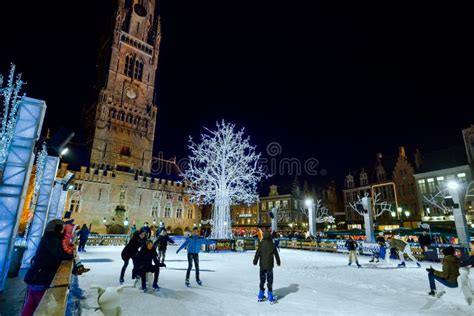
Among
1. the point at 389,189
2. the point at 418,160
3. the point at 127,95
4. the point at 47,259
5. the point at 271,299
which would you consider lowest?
the point at 271,299

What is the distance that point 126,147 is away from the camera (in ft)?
152

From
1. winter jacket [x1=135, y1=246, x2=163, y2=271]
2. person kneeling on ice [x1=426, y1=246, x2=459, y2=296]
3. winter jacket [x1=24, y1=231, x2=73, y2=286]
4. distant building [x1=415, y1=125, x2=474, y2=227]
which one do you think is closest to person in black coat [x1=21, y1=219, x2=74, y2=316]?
winter jacket [x1=24, y1=231, x2=73, y2=286]

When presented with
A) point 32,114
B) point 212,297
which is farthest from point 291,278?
point 32,114

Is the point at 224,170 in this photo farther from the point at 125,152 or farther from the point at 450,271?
the point at 125,152

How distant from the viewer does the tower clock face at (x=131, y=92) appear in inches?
1964

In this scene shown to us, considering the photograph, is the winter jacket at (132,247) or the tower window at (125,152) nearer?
the winter jacket at (132,247)

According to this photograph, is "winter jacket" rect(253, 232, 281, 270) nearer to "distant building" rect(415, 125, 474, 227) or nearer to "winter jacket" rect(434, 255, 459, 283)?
"winter jacket" rect(434, 255, 459, 283)

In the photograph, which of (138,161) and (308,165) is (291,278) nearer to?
(138,161)

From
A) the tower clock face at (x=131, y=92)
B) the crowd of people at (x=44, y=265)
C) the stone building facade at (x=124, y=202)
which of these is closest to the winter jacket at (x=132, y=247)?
the crowd of people at (x=44, y=265)

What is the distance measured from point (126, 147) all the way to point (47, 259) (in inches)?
1788

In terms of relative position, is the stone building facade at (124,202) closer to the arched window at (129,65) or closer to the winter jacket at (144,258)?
the arched window at (129,65)

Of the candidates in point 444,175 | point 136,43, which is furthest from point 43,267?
point 136,43

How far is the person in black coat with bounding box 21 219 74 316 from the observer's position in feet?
12.8

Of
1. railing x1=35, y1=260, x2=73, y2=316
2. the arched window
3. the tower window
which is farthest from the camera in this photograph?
the arched window
